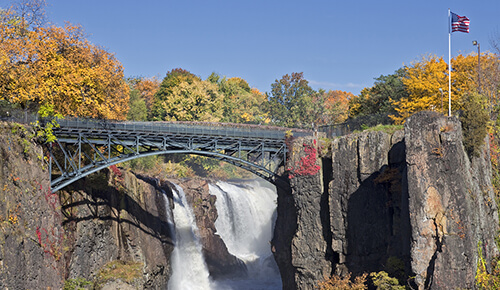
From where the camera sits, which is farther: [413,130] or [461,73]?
[461,73]

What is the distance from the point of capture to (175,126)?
146 feet

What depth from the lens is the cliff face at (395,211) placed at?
2995 centimetres

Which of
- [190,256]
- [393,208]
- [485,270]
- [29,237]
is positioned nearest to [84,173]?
[29,237]

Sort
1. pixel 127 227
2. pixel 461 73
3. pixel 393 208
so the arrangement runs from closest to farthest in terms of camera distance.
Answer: pixel 393 208
pixel 127 227
pixel 461 73

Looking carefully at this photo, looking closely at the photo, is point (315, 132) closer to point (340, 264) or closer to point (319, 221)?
point (319, 221)

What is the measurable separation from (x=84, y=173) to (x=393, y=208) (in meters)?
21.2

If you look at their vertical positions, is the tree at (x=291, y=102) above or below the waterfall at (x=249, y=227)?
above

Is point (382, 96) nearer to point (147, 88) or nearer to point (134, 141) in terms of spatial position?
point (134, 141)

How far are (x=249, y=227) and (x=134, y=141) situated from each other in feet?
78.7

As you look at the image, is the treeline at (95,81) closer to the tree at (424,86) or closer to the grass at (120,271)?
the tree at (424,86)

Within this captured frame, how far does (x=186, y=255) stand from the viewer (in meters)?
54.0

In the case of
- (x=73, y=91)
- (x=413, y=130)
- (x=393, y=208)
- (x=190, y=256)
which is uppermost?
(x=73, y=91)

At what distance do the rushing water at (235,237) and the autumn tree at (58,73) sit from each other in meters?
13.3

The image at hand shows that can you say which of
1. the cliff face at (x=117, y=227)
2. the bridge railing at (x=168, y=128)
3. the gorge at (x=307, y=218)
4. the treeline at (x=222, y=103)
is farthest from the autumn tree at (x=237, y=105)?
the bridge railing at (x=168, y=128)
